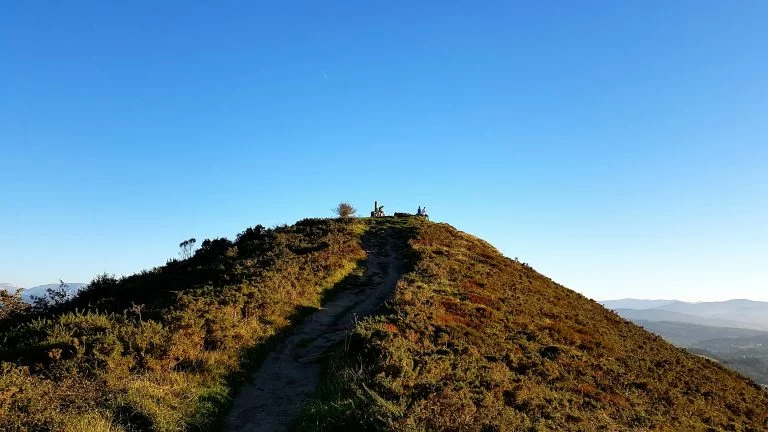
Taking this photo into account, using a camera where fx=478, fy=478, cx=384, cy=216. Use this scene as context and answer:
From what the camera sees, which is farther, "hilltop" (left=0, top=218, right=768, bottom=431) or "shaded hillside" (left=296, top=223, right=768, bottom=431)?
"shaded hillside" (left=296, top=223, right=768, bottom=431)

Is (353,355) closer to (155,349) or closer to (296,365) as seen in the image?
(296,365)

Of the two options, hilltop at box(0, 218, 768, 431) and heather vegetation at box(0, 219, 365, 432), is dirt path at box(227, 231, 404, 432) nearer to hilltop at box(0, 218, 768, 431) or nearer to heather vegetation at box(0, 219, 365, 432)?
hilltop at box(0, 218, 768, 431)

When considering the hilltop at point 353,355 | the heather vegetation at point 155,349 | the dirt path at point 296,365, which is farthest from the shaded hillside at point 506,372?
the heather vegetation at point 155,349

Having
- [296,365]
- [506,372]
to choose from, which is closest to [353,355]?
[296,365]

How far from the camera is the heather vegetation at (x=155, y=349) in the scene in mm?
11211

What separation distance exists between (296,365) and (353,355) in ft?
7.45

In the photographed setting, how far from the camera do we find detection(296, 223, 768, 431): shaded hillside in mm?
12648

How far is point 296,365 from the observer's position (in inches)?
688

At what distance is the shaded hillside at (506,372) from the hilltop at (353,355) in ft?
0.31

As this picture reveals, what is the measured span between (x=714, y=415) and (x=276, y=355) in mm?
20516

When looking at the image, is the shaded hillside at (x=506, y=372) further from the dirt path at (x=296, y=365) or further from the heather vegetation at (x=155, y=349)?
the heather vegetation at (x=155, y=349)

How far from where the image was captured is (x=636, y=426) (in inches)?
688

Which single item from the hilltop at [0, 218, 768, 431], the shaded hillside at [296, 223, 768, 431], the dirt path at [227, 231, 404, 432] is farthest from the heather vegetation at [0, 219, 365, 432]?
the shaded hillside at [296, 223, 768, 431]

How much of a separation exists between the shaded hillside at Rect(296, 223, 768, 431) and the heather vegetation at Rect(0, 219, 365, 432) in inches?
138
